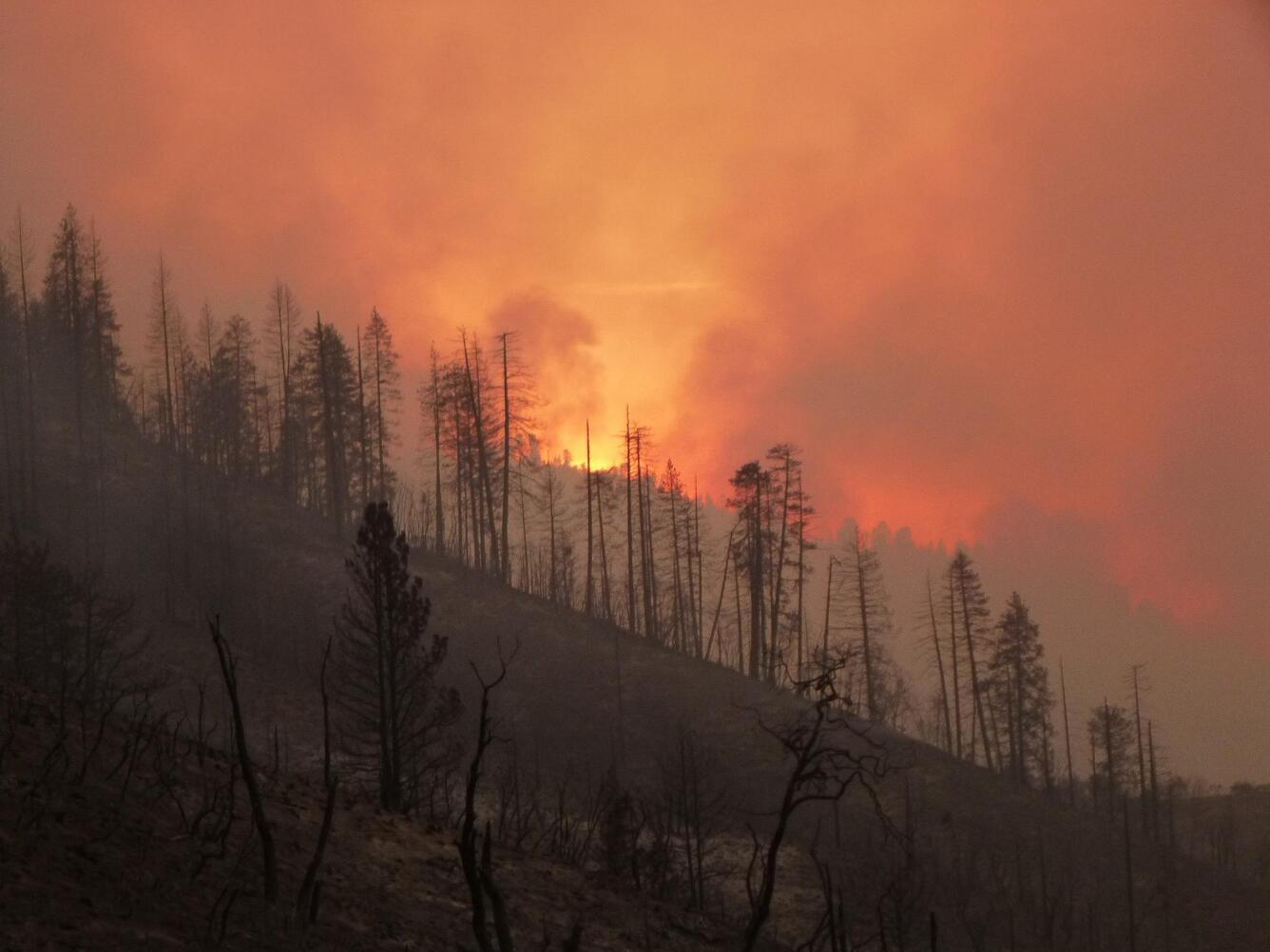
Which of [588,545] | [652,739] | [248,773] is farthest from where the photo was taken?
[588,545]

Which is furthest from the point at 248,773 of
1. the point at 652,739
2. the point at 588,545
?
the point at 588,545

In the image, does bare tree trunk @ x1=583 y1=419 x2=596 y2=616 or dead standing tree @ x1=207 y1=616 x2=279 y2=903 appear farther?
bare tree trunk @ x1=583 y1=419 x2=596 y2=616

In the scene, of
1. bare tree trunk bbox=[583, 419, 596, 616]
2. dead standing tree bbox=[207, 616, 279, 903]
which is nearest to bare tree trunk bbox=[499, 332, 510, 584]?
bare tree trunk bbox=[583, 419, 596, 616]

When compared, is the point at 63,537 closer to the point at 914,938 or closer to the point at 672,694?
the point at 672,694

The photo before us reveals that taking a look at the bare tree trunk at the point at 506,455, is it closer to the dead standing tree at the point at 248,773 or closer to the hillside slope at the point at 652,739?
the hillside slope at the point at 652,739

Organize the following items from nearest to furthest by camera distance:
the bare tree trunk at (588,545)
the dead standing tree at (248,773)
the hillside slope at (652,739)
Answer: the dead standing tree at (248,773)
the hillside slope at (652,739)
the bare tree trunk at (588,545)

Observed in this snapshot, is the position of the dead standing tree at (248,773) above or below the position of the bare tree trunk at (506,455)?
below

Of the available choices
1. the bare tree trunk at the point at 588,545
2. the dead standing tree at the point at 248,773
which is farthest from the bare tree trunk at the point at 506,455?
the dead standing tree at the point at 248,773

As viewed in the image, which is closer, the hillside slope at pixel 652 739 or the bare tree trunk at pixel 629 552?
the hillside slope at pixel 652 739

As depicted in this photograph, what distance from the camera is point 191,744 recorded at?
68.6ft

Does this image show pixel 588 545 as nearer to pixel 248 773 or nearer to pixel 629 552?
pixel 629 552

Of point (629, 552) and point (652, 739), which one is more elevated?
point (629, 552)

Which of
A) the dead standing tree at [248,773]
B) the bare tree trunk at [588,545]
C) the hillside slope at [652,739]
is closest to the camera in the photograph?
the dead standing tree at [248,773]

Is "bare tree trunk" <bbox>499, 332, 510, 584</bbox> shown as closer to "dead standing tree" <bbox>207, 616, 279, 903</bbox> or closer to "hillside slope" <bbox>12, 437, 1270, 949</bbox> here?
"hillside slope" <bbox>12, 437, 1270, 949</bbox>
